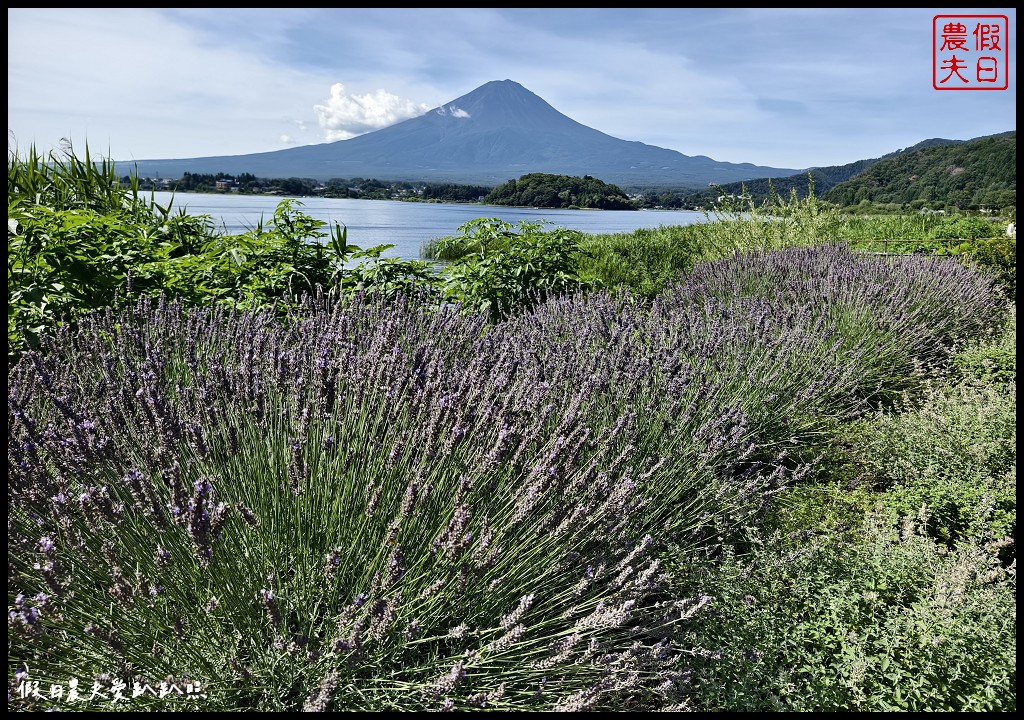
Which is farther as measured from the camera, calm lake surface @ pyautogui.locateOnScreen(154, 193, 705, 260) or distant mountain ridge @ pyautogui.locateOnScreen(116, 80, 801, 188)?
distant mountain ridge @ pyautogui.locateOnScreen(116, 80, 801, 188)

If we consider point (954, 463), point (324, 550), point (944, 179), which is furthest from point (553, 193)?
point (324, 550)

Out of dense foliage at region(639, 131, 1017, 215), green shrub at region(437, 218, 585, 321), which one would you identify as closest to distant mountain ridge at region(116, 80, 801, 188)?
dense foliage at region(639, 131, 1017, 215)

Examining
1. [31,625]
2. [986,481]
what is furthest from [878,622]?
[31,625]

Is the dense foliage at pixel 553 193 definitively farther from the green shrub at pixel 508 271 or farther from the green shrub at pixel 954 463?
the green shrub at pixel 954 463

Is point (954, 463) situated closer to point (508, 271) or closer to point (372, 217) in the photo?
point (508, 271)

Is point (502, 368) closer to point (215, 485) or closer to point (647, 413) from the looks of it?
point (647, 413)

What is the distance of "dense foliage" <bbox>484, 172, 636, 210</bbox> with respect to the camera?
23812 millimetres

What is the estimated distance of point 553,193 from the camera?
25.1m

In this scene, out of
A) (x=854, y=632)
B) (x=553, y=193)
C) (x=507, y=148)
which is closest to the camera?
(x=854, y=632)

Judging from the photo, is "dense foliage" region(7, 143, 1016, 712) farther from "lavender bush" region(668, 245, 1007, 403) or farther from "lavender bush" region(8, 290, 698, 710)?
"lavender bush" region(668, 245, 1007, 403)

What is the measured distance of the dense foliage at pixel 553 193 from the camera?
23812mm

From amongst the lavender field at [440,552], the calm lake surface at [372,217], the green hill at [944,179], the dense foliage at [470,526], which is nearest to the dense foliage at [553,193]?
the calm lake surface at [372,217]

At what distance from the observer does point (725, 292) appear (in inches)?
209

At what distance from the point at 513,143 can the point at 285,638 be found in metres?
109
